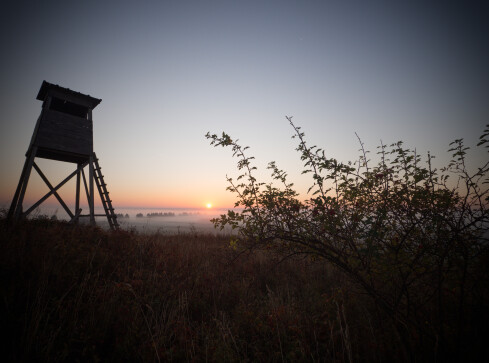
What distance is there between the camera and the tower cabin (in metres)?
7.76

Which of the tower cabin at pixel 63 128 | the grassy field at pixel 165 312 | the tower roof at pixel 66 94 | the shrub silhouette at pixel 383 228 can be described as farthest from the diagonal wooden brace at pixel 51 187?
the shrub silhouette at pixel 383 228

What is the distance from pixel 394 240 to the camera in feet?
7.82

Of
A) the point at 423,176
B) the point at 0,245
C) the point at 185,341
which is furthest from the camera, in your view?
the point at 0,245

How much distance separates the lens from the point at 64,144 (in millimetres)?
8070

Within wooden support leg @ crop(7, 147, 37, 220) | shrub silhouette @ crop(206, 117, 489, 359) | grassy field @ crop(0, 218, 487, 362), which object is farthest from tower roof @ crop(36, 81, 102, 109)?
shrub silhouette @ crop(206, 117, 489, 359)

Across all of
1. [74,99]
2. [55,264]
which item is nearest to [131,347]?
[55,264]

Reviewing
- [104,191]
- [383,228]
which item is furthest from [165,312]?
[104,191]

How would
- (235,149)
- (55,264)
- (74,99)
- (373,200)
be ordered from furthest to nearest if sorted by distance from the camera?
(74,99) → (55,264) → (235,149) → (373,200)

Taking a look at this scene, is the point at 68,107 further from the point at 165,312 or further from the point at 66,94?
the point at 165,312

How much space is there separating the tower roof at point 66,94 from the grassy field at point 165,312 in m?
6.76

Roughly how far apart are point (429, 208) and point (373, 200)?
58 cm

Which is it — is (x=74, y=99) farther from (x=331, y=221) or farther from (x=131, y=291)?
(x=331, y=221)

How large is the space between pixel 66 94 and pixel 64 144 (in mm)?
2519

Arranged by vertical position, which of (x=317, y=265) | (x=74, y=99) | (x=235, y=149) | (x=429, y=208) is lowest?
(x=317, y=265)
